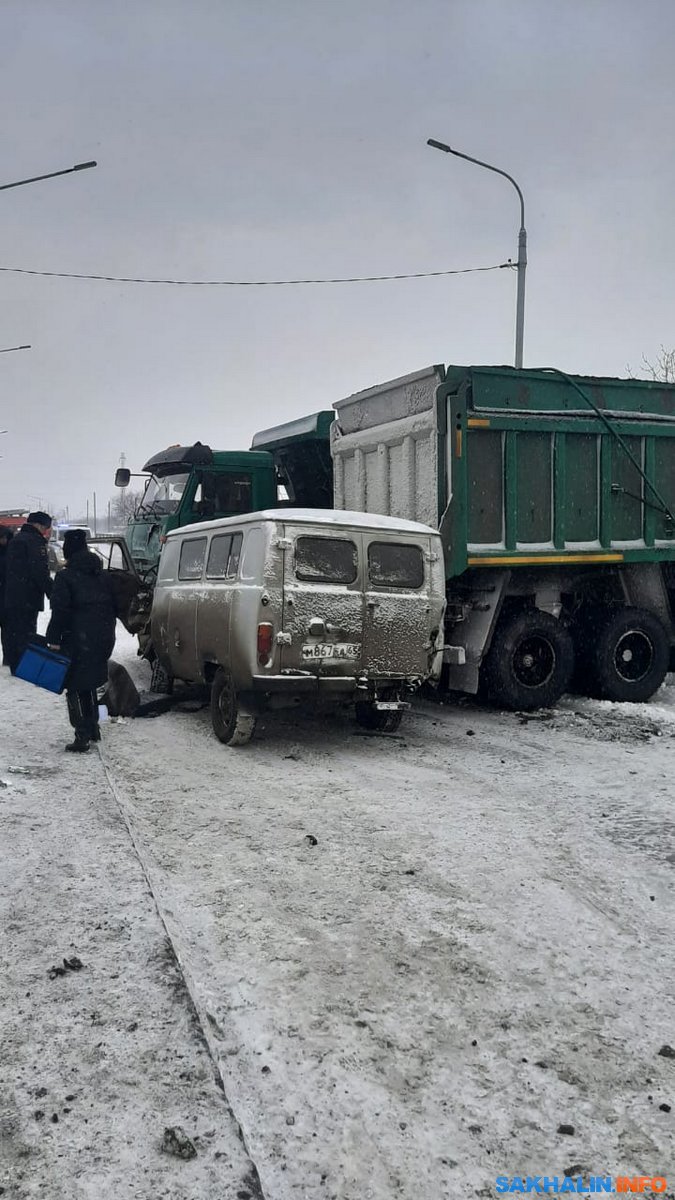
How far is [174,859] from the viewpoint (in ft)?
15.5

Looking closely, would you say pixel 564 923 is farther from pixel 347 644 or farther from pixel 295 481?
pixel 295 481

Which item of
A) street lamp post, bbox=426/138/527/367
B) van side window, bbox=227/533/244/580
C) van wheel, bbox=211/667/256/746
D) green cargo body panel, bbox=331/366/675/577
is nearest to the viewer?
van wheel, bbox=211/667/256/746

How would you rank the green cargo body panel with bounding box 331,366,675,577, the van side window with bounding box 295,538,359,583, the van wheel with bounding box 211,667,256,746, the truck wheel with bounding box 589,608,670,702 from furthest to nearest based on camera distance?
1. the truck wheel with bounding box 589,608,670,702
2. the green cargo body panel with bounding box 331,366,675,577
3. the van wheel with bounding box 211,667,256,746
4. the van side window with bounding box 295,538,359,583

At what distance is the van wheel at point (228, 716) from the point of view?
24.1 feet

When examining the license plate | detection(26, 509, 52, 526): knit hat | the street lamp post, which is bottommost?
the license plate

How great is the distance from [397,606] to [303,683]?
3.58 ft

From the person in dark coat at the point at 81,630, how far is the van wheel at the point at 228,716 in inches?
38.0

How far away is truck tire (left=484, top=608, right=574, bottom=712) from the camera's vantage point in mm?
9086

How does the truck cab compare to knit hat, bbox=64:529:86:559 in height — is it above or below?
above

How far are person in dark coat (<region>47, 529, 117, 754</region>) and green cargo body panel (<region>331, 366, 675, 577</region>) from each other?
3.38 m

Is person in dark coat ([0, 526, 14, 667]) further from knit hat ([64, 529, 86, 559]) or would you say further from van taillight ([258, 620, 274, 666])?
van taillight ([258, 620, 274, 666])

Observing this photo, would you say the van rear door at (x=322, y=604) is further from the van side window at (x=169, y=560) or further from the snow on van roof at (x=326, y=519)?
the van side window at (x=169, y=560)

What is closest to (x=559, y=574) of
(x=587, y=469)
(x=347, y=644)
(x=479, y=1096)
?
(x=587, y=469)

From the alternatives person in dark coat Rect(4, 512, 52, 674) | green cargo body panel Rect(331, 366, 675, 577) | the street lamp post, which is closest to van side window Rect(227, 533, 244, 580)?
green cargo body panel Rect(331, 366, 675, 577)
